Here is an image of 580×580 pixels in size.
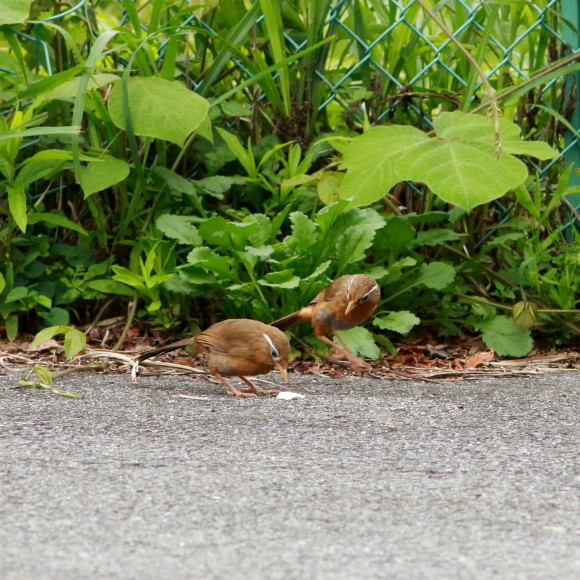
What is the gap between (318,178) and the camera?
427 centimetres

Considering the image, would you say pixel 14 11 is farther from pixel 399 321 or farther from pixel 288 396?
pixel 399 321

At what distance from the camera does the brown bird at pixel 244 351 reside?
11.7 ft

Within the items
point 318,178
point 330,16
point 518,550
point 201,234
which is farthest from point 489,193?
point 518,550

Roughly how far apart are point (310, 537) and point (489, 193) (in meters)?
2.04

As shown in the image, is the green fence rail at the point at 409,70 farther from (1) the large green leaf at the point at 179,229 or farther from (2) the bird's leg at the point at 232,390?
(2) the bird's leg at the point at 232,390

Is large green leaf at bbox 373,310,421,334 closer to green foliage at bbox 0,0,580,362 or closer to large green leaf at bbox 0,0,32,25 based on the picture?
green foliage at bbox 0,0,580,362

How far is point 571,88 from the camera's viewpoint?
15.5 ft

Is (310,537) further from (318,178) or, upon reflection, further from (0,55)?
(0,55)

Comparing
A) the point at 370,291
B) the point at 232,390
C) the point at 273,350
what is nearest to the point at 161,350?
the point at 232,390

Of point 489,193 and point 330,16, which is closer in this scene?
point 489,193

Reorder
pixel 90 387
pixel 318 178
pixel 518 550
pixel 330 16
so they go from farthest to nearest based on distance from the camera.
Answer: pixel 330 16, pixel 318 178, pixel 90 387, pixel 518 550

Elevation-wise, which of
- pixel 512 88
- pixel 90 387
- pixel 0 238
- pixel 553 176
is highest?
pixel 512 88

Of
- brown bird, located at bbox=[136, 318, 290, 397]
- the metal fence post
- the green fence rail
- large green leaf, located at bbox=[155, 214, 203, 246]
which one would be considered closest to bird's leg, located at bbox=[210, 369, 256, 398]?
brown bird, located at bbox=[136, 318, 290, 397]

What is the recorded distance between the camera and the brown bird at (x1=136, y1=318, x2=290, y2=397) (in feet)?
11.7
